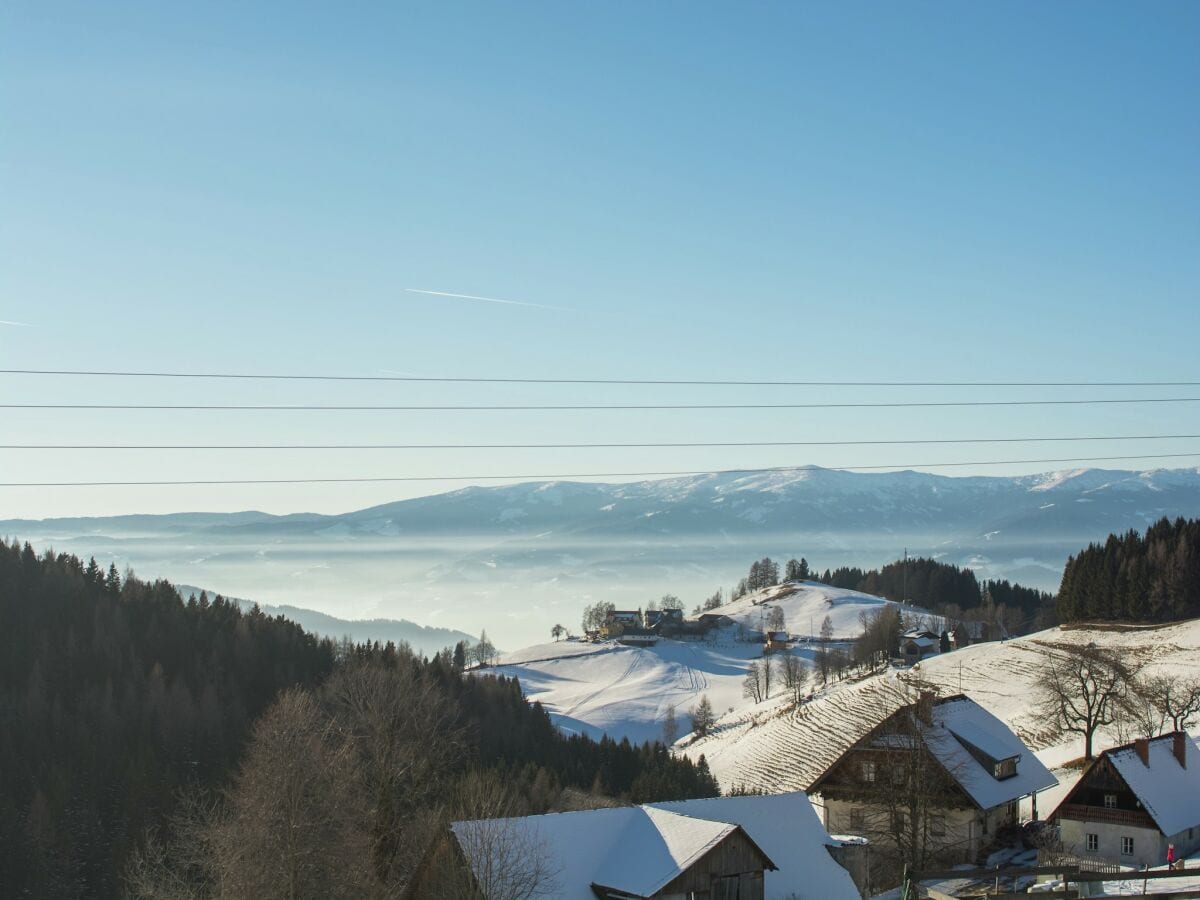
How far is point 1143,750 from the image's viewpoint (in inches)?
2016

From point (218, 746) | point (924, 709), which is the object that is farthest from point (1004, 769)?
point (218, 746)

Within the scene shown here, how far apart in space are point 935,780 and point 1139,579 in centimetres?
11036

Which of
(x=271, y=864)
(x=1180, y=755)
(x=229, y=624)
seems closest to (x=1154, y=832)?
(x=1180, y=755)

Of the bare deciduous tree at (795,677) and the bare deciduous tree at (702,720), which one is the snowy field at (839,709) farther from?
the bare deciduous tree at (795,677)

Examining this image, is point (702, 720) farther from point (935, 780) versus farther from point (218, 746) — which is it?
point (935, 780)

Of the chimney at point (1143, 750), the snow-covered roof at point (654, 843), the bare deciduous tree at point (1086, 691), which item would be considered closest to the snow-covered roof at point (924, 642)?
the bare deciduous tree at point (1086, 691)

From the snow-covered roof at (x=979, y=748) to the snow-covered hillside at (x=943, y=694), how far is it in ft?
9.23

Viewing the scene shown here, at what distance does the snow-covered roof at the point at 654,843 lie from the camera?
3175 cm

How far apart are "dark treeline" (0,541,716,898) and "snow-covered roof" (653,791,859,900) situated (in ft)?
27.3

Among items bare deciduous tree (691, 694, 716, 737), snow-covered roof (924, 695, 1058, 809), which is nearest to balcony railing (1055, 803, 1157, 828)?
snow-covered roof (924, 695, 1058, 809)

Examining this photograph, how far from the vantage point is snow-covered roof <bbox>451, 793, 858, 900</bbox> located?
1250 inches

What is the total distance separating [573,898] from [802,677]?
14769 centimetres

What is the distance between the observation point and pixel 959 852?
49156 mm

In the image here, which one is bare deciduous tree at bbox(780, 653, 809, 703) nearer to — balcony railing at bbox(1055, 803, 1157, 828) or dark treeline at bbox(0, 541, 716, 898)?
dark treeline at bbox(0, 541, 716, 898)
